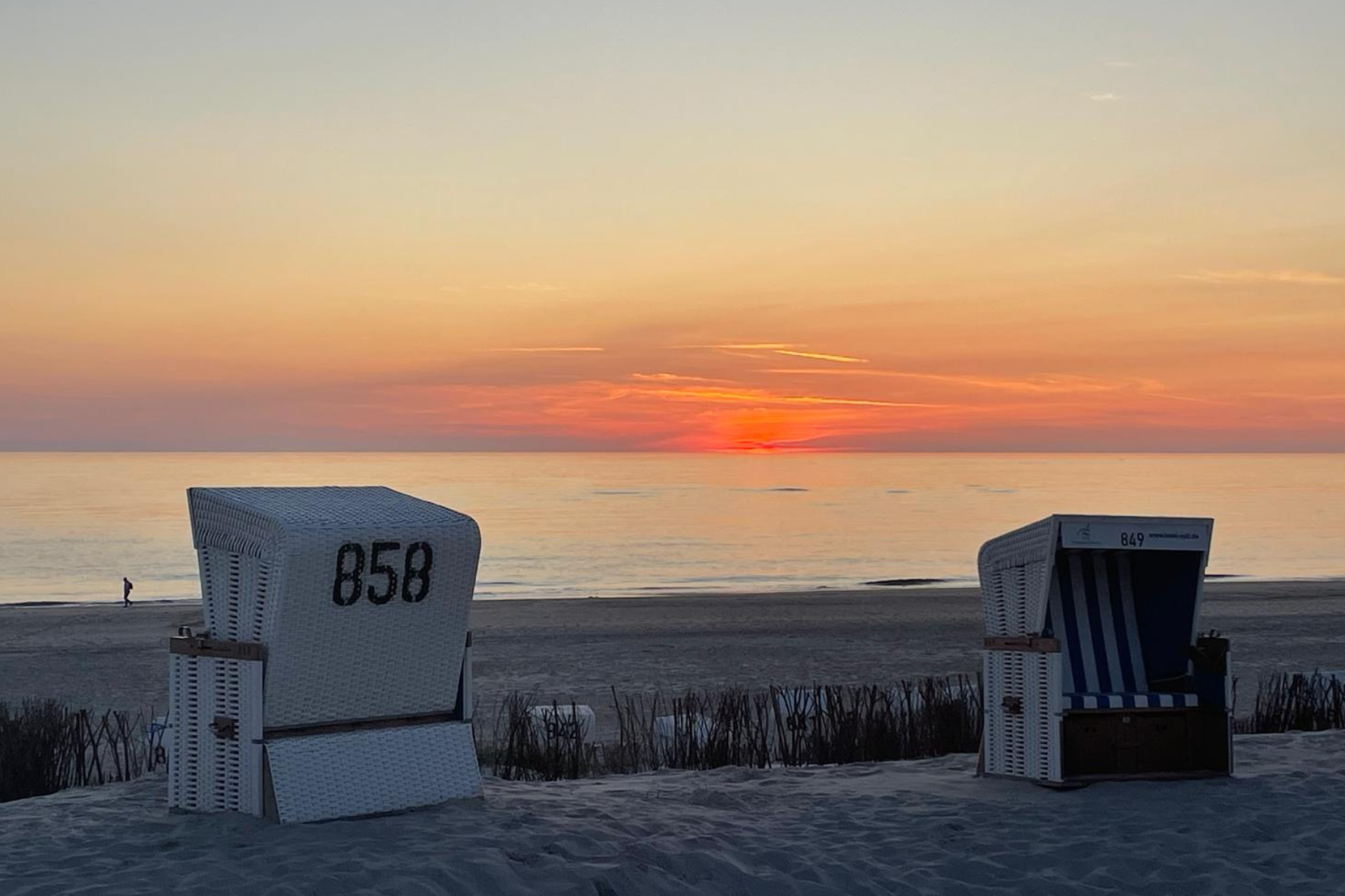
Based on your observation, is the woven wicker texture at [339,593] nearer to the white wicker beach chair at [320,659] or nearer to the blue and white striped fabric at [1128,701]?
the white wicker beach chair at [320,659]

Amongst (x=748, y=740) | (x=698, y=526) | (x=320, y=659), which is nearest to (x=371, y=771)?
(x=320, y=659)

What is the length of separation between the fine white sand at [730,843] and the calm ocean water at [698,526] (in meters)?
26.7

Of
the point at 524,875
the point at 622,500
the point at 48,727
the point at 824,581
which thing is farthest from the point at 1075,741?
the point at 622,500

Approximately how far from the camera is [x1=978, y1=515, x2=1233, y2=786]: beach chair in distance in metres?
7.52

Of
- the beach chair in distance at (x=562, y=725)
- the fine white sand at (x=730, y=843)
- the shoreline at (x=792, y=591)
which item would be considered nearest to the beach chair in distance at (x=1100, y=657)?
the fine white sand at (x=730, y=843)

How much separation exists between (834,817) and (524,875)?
2.01m

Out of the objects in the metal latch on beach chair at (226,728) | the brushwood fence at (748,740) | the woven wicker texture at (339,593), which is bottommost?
the brushwood fence at (748,740)

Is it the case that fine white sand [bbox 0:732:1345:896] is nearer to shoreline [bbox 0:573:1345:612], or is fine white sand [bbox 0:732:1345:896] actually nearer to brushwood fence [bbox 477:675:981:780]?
brushwood fence [bbox 477:675:981:780]

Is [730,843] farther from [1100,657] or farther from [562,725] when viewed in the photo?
[1100,657]

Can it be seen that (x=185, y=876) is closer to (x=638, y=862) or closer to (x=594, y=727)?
(x=638, y=862)

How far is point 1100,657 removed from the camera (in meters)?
8.18

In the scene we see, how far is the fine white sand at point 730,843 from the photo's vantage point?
17.6 feet

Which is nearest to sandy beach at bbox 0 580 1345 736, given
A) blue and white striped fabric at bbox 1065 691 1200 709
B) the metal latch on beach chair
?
blue and white striped fabric at bbox 1065 691 1200 709

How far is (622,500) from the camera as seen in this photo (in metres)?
87.4
